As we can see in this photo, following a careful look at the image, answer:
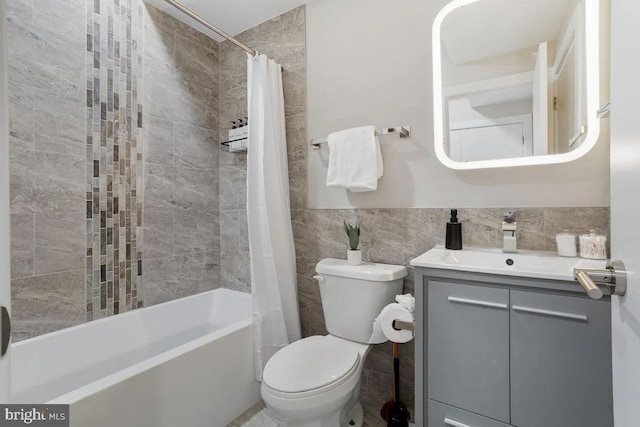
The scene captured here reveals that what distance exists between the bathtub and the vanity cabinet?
103cm

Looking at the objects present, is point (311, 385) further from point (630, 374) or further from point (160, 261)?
point (160, 261)

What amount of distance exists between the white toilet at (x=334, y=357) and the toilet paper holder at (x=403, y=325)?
0.58 feet

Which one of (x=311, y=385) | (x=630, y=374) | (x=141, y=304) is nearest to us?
(x=630, y=374)

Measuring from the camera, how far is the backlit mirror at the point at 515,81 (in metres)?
1.28

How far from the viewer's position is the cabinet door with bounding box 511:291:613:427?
3.01 feet

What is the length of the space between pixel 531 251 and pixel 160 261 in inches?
86.7

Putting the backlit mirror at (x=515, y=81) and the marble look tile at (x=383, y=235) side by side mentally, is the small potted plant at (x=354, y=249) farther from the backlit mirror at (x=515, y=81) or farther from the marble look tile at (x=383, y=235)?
the backlit mirror at (x=515, y=81)

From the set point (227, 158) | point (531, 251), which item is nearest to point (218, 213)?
point (227, 158)

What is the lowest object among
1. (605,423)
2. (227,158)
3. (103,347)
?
(103,347)

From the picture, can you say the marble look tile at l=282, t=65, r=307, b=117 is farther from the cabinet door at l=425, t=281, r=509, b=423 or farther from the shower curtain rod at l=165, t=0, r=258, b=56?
the cabinet door at l=425, t=281, r=509, b=423

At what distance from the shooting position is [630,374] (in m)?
0.49

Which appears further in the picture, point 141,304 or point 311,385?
point 141,304

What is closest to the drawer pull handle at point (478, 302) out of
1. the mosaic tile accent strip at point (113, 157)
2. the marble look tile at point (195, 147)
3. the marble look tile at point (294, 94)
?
the marble look tile at point (294, 94)

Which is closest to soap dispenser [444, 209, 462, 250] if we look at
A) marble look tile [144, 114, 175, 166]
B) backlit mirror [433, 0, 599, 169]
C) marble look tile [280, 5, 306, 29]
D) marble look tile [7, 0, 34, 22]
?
backlit mirror [433, 0, 599, 169]
